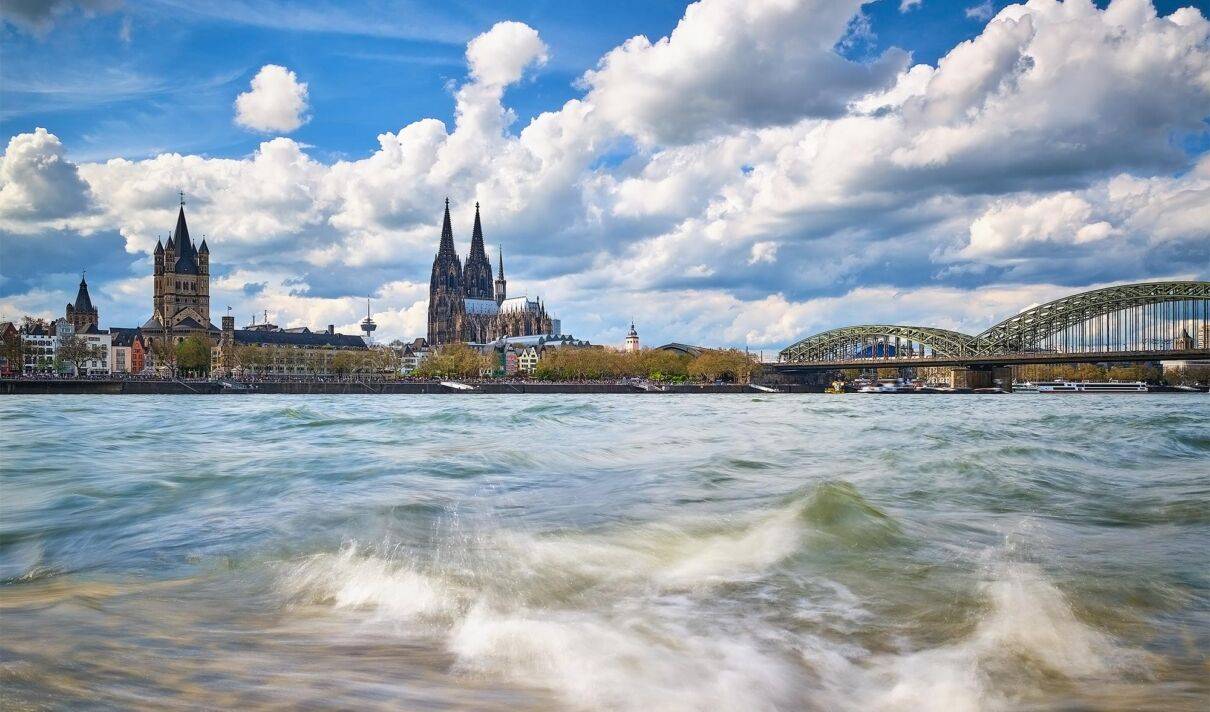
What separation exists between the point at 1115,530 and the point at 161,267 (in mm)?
177718

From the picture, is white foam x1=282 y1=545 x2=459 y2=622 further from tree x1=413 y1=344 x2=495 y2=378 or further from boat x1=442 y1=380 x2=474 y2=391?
tree x1=413 y1=344 x2=495 y2=378

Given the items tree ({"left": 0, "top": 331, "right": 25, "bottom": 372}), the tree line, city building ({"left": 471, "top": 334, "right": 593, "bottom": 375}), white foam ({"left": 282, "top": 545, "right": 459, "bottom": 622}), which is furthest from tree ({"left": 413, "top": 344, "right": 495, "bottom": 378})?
white foam ({"left": 282, "top": 545, "right": 459, "bottom": 622})

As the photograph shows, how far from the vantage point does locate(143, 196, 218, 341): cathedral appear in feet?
500

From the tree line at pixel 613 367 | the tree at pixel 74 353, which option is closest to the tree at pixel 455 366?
the tree line at pixel 613 367

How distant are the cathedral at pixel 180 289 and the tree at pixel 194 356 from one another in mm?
22164

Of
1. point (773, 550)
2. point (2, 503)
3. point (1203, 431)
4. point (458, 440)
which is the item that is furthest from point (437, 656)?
point (1203, 431)

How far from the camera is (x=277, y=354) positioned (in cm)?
15100

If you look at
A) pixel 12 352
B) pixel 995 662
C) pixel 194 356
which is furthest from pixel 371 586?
pixel 194 356

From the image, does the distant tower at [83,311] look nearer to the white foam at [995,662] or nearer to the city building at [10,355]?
the city building at [10,355]

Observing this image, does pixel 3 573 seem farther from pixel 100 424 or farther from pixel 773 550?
pixel 100 424

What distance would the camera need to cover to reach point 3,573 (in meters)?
6.58

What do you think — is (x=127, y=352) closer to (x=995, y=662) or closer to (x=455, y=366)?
(x=455, y=366)

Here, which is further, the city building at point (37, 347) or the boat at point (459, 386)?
the city building at point (37, 347)

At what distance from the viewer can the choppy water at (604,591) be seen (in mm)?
4117
